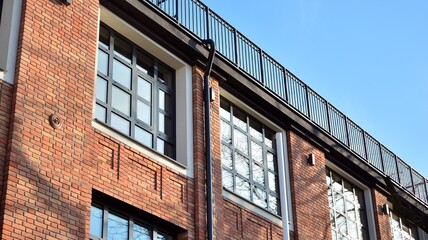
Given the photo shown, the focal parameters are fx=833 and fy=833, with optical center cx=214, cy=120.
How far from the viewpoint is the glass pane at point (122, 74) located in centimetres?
1516

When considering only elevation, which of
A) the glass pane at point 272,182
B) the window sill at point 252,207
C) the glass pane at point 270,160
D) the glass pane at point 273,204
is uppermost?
the glass pane at point 270,160

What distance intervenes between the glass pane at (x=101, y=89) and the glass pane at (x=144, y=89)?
960mm

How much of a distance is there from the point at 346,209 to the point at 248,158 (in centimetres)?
404

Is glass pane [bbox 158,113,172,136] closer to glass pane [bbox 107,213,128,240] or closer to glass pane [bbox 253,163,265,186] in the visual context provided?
glass pane [bbox 107,213,128,240]

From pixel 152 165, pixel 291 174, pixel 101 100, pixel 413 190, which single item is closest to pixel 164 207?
pixel 152 165

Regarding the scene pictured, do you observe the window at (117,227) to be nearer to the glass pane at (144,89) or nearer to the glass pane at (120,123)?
the glass pane at (120,123)

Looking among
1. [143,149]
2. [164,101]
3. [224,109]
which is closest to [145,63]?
[164,101]

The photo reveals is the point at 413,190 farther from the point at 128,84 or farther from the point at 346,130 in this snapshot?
the point at 128,84

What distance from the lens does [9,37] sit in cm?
1289

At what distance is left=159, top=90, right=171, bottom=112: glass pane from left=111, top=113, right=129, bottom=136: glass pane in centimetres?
129

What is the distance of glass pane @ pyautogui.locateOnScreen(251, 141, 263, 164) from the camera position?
18031mm

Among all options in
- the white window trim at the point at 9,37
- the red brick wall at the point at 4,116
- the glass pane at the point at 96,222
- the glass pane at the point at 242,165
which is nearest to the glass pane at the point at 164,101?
the glass pane at the point at 242,165

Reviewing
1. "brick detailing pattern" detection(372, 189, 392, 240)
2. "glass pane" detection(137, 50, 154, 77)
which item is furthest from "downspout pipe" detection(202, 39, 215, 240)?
"brick detailing pattern" detection(372, 189, 392, 240)

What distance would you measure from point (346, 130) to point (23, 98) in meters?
11.3
